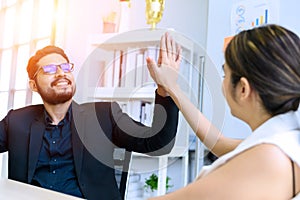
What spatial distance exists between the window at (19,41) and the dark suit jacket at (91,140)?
148 cm

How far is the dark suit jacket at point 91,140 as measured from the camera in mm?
1546

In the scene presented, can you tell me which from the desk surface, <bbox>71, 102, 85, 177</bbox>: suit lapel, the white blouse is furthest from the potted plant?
the white blouse

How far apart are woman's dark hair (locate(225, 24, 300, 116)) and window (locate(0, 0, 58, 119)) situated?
2768mm

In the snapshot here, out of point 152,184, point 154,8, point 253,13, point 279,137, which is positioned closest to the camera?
point 279,137

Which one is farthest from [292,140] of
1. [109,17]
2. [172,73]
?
[109,17]

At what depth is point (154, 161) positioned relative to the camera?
2.44 meters

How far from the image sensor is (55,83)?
1793 mm

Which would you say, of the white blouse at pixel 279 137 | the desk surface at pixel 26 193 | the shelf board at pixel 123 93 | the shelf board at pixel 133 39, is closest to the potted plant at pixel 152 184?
the shelf board at pixel 123 93

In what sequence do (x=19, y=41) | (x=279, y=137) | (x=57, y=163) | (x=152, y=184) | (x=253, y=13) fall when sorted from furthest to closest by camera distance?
(x=19, y=41) → (x=152, y=184) → (x=253, y=13) → (x=57, y=163) → (x=279, y=137)

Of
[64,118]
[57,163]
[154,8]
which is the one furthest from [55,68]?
[154,8]

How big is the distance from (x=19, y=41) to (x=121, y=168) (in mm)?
2334

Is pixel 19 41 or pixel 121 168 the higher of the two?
pixel 19 41

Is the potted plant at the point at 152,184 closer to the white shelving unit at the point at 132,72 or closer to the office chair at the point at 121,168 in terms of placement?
the white shelving unit at the point at 132,72

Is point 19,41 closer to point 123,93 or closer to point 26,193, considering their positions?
point 123,93
